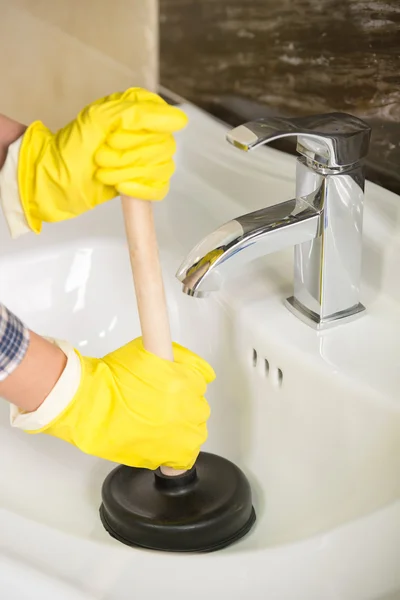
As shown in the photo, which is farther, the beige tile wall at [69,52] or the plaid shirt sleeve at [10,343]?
the beige tile wall at [69,52]

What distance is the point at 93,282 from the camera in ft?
2.48

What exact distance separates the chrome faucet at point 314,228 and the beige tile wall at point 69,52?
48 cm

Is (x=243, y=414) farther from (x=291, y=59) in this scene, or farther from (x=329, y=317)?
(x=291, y=59)

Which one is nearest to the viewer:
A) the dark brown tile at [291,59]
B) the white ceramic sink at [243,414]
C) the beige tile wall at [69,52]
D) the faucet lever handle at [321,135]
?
the white ceramic sink at [243,414]

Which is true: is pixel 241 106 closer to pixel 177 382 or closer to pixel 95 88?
pixel 95 88

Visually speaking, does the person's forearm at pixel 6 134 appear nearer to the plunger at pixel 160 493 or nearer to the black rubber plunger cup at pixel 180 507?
the plunger at pixel 160 493

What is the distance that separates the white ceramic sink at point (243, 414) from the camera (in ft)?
1.37

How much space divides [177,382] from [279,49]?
0.41 m

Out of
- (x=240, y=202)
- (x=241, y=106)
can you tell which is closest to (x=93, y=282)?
(x=240, y=202)

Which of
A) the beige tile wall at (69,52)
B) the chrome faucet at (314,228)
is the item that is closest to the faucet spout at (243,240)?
the chrome faucet at (314,228)

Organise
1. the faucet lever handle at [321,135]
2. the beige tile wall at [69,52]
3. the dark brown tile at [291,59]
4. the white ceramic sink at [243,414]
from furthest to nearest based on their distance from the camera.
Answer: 1. the beige tile wall at [69,52]
2. the dark brown tile at [291,59]
3. the faucet lever handle at [321,135]
4. the white ceramic sink at [243,414]

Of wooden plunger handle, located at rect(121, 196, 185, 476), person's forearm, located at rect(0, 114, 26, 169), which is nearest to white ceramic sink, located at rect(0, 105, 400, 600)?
wooden plunger handle, located at rect(121, 196, 185, 476)

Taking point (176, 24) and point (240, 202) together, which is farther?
point (176, 24)

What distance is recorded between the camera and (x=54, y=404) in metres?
0.48
